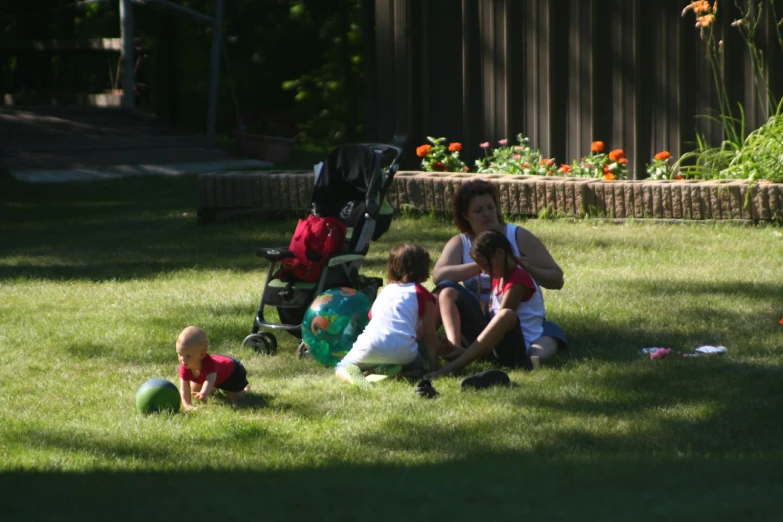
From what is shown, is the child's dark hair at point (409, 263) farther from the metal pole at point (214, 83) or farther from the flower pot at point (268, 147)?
the metal pole at point (214, 83)

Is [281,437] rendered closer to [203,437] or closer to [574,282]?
[203,437]

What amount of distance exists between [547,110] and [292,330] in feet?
21.9

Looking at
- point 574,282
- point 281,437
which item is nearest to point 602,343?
point 574,282

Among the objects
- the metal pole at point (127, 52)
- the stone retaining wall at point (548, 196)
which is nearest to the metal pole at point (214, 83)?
the metal pole at point (127, 52)

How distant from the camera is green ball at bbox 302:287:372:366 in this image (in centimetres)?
661

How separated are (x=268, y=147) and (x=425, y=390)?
14.2m

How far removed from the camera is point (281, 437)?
536cm

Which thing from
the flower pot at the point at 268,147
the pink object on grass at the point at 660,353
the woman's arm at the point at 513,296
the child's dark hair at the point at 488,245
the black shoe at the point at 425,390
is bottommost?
the black shoe at the point at 425,390

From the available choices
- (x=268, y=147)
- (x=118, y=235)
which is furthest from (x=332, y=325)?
(x=268, y=147)

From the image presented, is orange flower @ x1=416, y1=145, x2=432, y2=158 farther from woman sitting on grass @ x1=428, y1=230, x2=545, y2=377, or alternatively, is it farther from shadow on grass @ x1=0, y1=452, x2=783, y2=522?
shadow on grass @ x1=0, y1=452, x2=783, y2=522

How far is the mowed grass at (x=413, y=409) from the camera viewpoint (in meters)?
3.69

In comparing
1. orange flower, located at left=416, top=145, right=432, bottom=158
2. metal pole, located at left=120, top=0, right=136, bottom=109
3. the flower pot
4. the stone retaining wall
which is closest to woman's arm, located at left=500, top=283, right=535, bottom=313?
the stone retaining wall

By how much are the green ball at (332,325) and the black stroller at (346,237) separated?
265 mm

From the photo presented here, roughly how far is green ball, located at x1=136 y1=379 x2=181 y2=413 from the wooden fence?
24.6ft
